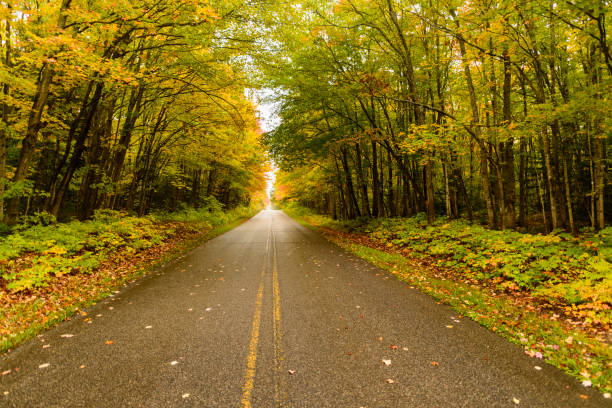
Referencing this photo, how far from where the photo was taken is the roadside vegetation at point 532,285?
4023 millimetres

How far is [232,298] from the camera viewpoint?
6.30 metres

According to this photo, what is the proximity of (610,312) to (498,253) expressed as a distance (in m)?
3.41

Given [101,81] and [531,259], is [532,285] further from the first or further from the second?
[101,81]

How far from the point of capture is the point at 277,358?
3.83m

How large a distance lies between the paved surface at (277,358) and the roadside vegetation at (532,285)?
50 centimetres

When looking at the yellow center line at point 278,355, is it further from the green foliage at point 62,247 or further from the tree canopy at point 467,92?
the tree canopy at point 467,92

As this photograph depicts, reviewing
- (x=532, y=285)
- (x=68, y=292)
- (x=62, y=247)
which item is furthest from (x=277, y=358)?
(x=62, y=247)

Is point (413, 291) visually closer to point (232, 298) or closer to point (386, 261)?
point (386, 261)

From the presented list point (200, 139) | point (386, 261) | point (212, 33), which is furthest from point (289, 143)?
point (386, 261)

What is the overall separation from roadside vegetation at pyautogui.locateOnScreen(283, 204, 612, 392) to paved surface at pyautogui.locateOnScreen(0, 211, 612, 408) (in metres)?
0.50

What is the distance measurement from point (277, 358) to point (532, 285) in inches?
256

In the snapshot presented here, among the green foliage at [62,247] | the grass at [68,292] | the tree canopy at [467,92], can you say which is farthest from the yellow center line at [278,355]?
the tree canopy at [467,92]

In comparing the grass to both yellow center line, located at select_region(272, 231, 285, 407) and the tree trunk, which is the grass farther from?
yellow center line, located at select_region(272, 231, 285, 407)

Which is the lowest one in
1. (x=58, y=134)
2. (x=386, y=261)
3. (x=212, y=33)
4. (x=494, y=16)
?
(x=386, y=261)
